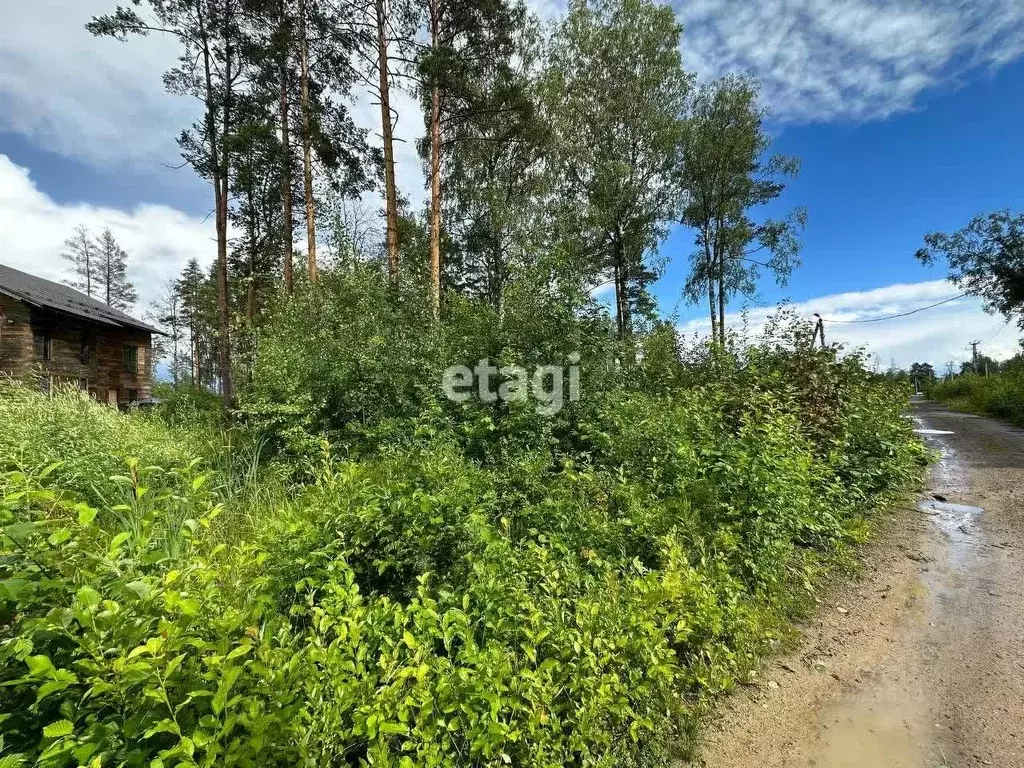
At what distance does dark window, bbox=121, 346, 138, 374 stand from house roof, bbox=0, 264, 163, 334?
1.21 m

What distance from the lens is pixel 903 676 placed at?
2578 mm

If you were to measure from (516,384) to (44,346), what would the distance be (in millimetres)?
22963

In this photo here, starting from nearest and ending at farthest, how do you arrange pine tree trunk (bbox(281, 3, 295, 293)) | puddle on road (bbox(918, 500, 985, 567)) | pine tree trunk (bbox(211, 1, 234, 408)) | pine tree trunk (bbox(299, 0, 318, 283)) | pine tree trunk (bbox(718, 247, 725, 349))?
Answer: puddle on road (bbox(918, 500, 985, 567))
pine tree trunk (bbox(299, 0, 318, 283))
pine tree trunk (bbox(281, 3, 295, 293))
pine tree trunk (bbox(211, 1, 234, 408))
pine tree trunk (bbox(718, 247, 725, 349))

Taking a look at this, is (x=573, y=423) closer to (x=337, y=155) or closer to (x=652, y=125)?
(x=337, y=155)

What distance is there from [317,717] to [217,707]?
17.6 inches

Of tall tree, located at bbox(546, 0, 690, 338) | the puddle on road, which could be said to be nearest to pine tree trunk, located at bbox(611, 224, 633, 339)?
tall tree, located at bbox(546, 0, 690, 338)

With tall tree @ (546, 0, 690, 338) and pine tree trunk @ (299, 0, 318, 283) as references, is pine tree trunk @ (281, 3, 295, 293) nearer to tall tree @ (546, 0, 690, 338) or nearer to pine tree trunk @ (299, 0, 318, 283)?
pine tree trunk @ (299, 0, 318, 283)

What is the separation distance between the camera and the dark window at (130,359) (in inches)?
878

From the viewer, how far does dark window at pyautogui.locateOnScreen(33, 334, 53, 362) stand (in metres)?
17.0

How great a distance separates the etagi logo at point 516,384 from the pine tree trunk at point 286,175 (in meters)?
7.56

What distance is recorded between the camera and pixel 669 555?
276 cm

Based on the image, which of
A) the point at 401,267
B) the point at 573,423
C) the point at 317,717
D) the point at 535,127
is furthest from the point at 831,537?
the point at 535,127

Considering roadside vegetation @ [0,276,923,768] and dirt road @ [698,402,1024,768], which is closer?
roadside vegetation @ [0,276,923,768]

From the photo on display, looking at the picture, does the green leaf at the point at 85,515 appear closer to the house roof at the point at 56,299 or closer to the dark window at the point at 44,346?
the house roof at the point at 56,299
